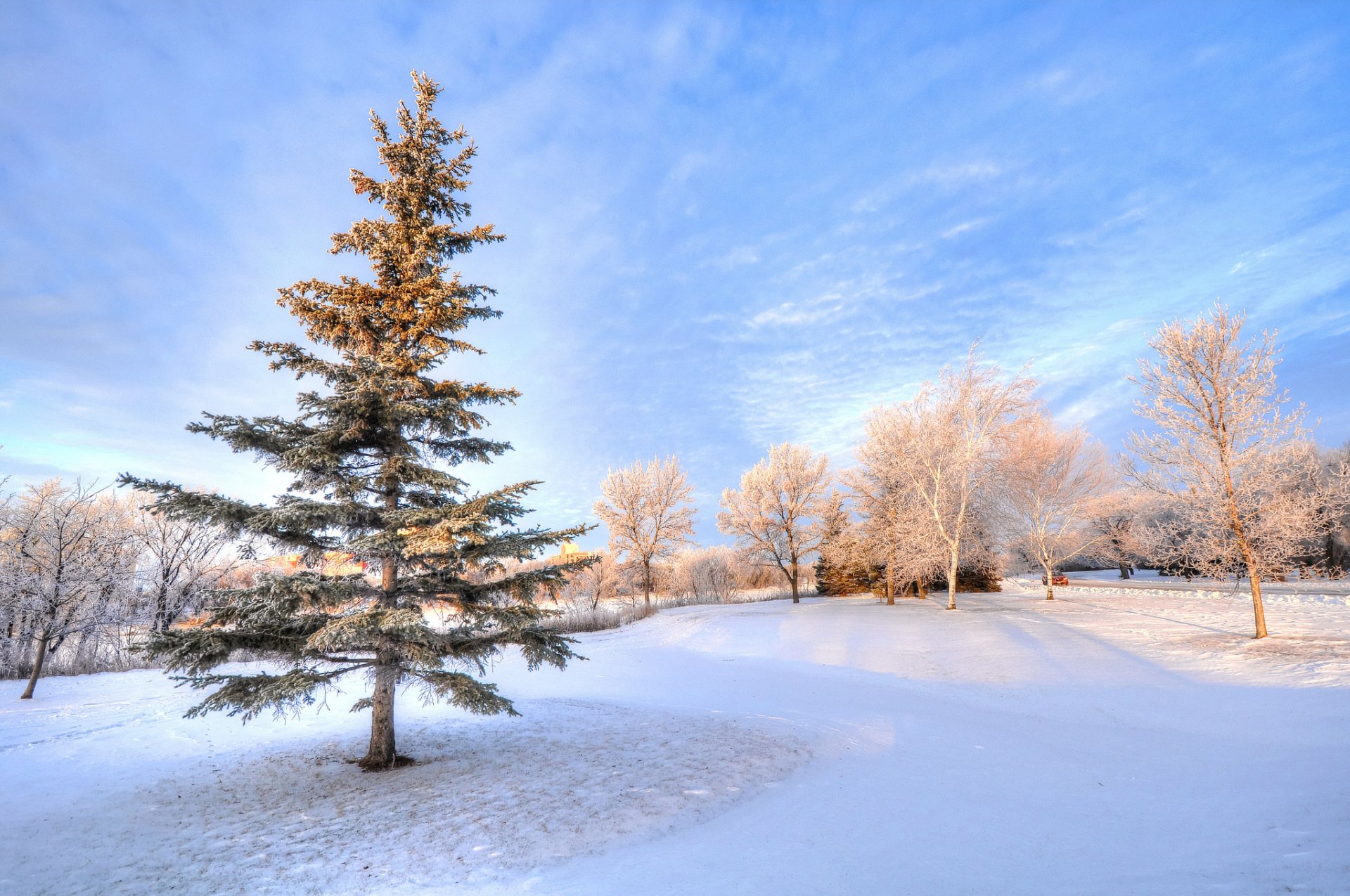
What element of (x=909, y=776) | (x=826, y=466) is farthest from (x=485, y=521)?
(x=826, y=466)

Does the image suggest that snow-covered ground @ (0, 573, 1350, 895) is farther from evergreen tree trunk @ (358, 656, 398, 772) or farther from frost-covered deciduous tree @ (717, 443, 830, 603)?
frost-covered deciduous tree @ (717, 443, 830, 603)

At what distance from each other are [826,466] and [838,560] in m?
5.79

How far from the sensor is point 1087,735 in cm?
837

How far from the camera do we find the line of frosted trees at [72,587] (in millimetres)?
13688

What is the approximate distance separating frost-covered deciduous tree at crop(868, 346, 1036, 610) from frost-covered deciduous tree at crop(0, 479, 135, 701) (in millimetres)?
25836

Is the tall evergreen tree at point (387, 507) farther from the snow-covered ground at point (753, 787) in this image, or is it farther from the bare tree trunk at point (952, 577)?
the bare tree trunk at point (952, 577)

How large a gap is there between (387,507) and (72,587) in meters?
13.3

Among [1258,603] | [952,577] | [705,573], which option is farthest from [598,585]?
[1258,603]

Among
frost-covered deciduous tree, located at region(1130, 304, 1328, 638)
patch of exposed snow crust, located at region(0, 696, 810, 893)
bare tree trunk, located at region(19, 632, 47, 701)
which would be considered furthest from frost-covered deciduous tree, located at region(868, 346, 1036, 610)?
bare tree trunk, located at region(19, 632, 47, 701)

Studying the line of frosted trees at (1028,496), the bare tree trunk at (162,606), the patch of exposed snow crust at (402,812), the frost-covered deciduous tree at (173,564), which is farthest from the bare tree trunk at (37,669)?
the line of frosted trees at (1028,496)

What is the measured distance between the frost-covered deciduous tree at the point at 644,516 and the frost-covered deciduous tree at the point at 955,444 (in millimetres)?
14479

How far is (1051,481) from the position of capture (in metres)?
24.7

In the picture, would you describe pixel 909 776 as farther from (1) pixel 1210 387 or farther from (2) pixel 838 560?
(2) pixel 838 560

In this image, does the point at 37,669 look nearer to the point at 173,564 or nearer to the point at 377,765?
the point at 173,564
